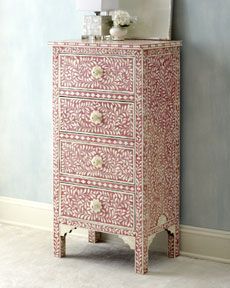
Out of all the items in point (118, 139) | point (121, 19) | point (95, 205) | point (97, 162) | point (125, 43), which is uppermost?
point (121, 19)

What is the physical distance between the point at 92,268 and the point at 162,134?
30.6 inches

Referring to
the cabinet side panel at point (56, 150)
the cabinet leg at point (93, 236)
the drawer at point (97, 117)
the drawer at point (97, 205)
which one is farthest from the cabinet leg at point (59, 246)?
the drawer at point (97, 117)

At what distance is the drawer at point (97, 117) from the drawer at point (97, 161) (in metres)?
0.08

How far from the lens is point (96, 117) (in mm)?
3773

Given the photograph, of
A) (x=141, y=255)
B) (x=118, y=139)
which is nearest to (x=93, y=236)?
(x=141, y=255)

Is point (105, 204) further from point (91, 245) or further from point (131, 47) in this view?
point (131, 47)
